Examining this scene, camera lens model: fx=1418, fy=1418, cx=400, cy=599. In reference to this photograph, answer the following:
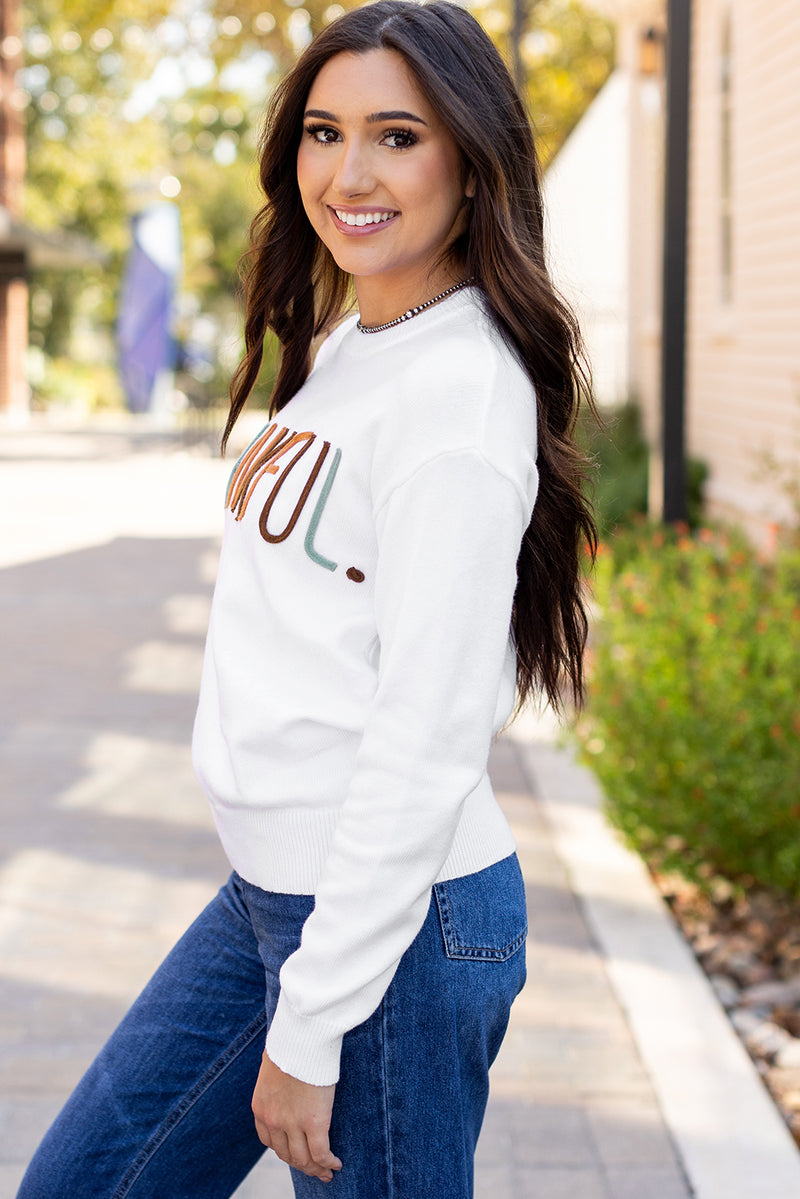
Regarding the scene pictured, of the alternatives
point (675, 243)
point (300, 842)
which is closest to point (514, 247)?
point (300, 842)

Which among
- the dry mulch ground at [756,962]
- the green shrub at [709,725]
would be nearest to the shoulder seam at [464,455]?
the dry mulch ground at [756,962]

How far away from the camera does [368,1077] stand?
1.55 m

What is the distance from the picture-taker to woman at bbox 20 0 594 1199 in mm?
1428

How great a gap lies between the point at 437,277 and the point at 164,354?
21.6 m

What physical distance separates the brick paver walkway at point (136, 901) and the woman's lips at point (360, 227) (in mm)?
2044

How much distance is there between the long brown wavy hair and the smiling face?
20mm

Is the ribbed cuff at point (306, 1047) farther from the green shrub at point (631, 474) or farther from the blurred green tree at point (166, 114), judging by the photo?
the green shrub at point (631, 474)

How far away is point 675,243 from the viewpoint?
638 centimetres

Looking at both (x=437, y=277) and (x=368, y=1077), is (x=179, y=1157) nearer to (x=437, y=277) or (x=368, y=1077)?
(x=368, y=1077)

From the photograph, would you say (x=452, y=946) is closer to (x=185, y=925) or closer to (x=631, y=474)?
(x=185, y=925)

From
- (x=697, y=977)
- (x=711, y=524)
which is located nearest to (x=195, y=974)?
(x=697, y=977)

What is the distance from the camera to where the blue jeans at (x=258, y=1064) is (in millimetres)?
1552

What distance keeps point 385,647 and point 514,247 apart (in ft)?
1.67

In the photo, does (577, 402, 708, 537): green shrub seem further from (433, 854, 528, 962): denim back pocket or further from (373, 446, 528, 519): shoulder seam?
(373, 446, 528, 519): shoulder seam
